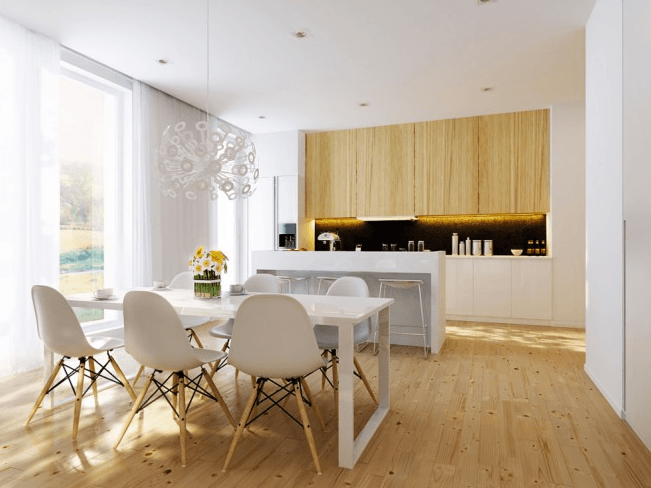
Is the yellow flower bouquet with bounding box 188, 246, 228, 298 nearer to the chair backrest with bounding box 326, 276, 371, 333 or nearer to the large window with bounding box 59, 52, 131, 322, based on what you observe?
the chair backrest with bounding box 326, 276, 371, 333

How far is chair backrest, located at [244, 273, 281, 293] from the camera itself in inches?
148

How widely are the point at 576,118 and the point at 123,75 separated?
18.3ft

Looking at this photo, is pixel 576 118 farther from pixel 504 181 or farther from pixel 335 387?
pixel 335 387

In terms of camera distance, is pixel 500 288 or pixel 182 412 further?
pixel 500 288

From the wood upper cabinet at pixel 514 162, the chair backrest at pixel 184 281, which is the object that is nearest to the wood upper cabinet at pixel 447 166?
the wood upper cabinet at pixel 514 162

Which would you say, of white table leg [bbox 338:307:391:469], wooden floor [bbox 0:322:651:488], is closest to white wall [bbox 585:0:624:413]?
wooden floor [bbox 0:322:651:488]

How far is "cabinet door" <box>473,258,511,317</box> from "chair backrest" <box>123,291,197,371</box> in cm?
479

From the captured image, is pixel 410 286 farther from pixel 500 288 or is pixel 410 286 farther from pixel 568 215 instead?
pixel 568 215

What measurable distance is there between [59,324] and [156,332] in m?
0.74

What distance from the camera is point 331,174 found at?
7.29m

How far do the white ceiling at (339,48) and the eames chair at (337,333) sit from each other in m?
2.20

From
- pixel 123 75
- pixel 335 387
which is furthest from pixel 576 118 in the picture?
pixel 123 75

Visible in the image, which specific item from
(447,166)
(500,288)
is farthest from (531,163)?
(500,288)

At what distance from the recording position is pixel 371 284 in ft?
16.4
